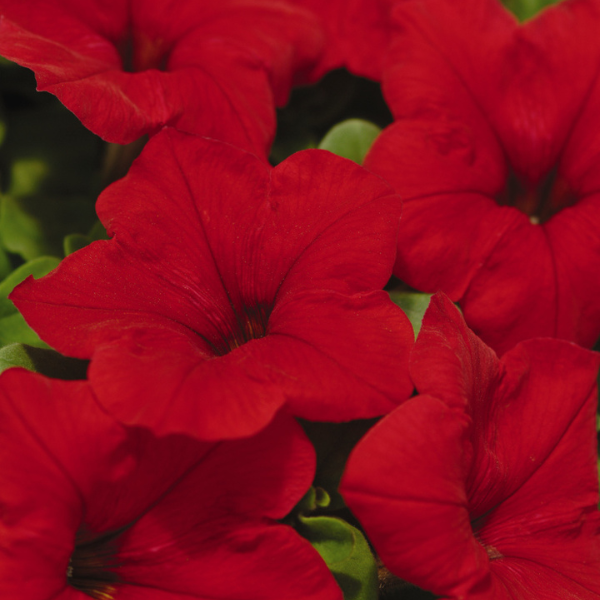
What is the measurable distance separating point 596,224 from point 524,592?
40 centimetres

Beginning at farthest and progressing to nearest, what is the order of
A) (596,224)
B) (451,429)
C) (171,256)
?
(596,224) < (171,256) < (451,429)

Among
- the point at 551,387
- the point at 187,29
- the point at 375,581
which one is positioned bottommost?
the point at 375,581

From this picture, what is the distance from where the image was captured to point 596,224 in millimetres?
720

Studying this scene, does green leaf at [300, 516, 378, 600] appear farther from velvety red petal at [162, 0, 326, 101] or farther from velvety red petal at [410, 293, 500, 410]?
velvety red petal at [162, 0, 326, 101]

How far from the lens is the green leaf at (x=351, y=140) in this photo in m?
0.80

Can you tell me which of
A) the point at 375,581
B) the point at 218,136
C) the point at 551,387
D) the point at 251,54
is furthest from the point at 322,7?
the point at 375,581

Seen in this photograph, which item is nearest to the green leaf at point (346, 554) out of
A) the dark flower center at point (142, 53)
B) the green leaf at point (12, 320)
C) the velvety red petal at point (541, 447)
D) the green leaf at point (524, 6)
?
the velvety red petal at point (541, 447)

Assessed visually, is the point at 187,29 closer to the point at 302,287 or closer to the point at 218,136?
the point at 218,136

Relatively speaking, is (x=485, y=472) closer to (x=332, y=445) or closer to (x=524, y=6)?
(x=332, y=445)

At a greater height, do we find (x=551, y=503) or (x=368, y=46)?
(x=368, y=46)

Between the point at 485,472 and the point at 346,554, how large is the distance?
14cm

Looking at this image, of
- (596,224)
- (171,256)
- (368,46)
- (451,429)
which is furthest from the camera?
(368,46)

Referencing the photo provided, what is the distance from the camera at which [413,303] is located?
0.71 metres

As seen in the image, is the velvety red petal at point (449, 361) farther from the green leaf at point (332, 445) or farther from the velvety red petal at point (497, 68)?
the velvety red petal at point (497, 68)
